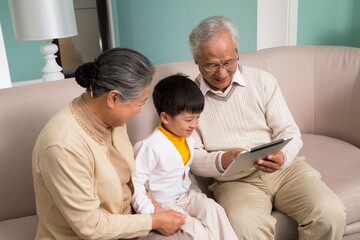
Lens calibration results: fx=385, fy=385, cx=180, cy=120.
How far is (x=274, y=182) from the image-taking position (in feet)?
4.99

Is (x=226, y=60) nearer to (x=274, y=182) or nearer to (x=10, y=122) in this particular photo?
(x=274, y=182)

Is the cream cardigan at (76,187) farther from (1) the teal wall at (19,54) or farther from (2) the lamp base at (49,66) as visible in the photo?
(1) the teal wall at (19,54)

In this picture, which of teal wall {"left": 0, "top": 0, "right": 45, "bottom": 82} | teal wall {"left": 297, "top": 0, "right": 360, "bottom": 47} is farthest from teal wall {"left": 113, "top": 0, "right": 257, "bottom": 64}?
teal wall {"left": 0, "top": 0, "right": 45, "bottom": 82}

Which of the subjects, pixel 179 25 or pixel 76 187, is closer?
pixel 76 187

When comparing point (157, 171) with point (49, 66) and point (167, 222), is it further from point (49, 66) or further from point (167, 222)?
point (49, 66)

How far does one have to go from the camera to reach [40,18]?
6.52 ft

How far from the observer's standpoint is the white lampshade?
197 cm

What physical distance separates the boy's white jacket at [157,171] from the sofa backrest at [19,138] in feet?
1.40

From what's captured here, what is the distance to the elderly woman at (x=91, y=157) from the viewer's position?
1.02 m

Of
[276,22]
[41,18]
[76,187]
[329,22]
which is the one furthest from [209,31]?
[329,22]

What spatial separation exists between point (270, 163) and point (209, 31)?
1.78 feet

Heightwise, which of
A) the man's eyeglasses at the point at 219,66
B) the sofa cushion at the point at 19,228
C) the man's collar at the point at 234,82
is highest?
the man's eyeglasses at the point at 219,66

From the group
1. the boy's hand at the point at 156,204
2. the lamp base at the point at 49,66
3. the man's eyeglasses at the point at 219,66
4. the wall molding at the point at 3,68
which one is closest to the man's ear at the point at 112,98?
the boy's hand at the point at 156,204

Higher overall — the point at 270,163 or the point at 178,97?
the point at 178,97
